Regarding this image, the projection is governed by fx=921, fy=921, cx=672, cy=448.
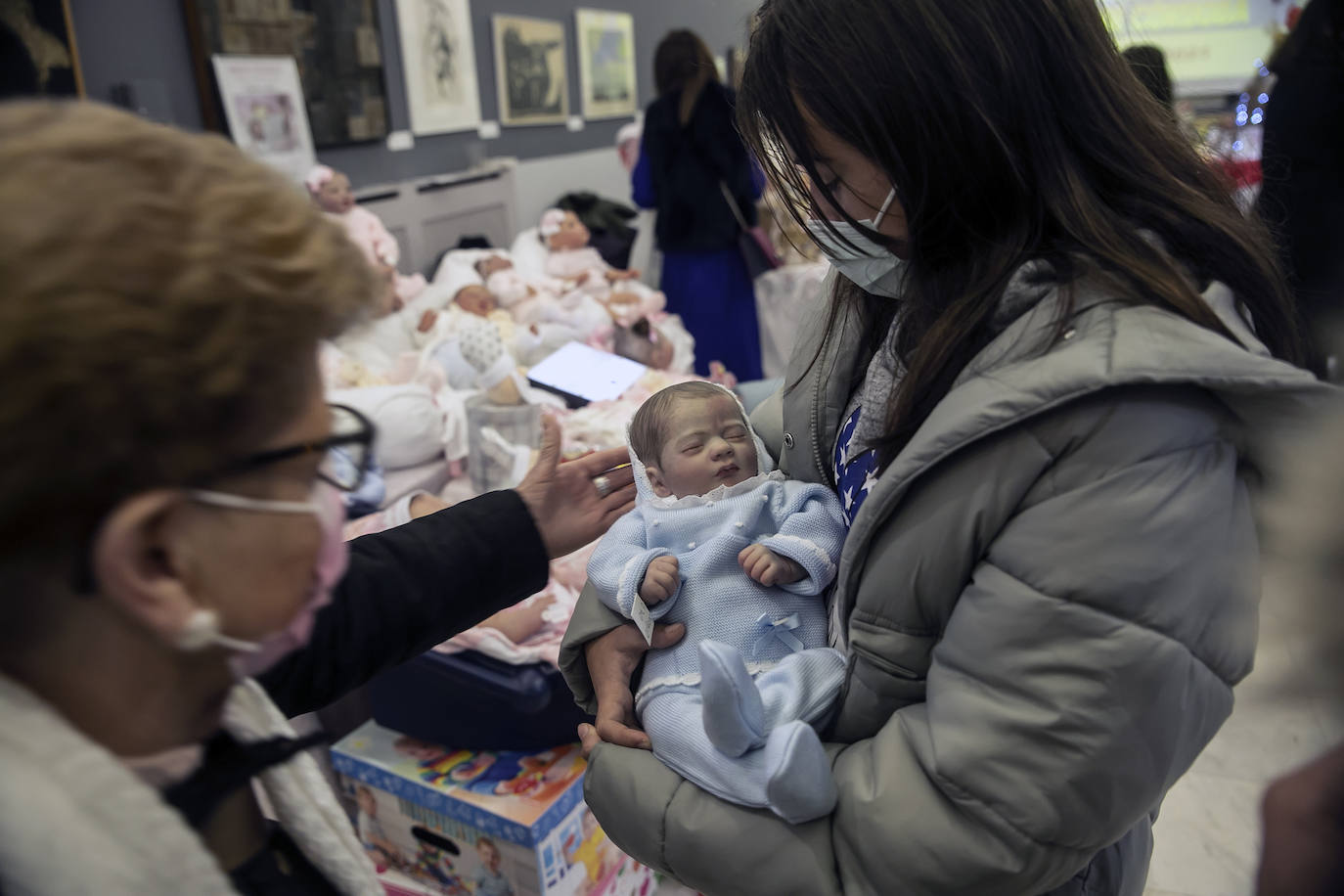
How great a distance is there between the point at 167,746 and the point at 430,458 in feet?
7.37

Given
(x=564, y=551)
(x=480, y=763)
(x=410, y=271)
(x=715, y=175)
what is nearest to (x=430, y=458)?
(x=480, y=763)

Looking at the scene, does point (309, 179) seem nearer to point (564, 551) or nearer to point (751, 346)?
point (751, 346)

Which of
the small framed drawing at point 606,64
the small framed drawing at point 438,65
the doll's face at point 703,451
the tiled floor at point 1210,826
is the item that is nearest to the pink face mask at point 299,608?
the doll's face at point 703,451

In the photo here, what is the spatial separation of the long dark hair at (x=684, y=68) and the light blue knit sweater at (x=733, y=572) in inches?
137

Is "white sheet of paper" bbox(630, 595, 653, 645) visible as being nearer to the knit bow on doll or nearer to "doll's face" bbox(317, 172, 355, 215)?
the knit bow on doll

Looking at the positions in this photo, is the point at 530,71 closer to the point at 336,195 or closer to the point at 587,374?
the point at 336,195

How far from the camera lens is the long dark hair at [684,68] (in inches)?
176

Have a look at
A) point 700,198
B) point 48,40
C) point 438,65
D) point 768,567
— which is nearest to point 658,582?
point 768,567

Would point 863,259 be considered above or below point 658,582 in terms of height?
above

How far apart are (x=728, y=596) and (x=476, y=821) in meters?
0.93

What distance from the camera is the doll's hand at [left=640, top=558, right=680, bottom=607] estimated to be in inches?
51.9

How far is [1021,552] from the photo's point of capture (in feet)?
2.88

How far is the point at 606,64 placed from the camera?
22.1 feet

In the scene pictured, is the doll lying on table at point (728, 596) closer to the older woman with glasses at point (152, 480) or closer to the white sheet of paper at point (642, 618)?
the white sheet of paper at point (642, 618)
